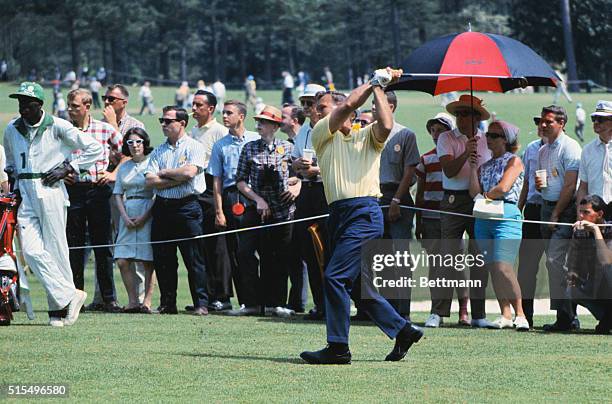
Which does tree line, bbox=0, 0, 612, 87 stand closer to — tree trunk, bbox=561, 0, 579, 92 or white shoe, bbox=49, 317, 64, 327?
tree trunk, bbox=561, 0, 579, 92

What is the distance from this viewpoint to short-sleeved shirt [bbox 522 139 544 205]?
41.6 feet

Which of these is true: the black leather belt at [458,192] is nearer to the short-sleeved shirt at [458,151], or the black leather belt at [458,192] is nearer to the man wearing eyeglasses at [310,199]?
the short-sleeved shirt at [458,151]

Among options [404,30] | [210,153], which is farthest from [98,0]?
[210,153]

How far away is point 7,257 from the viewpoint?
37.3ft

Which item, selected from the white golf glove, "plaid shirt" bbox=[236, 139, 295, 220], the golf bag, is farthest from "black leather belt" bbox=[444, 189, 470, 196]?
the golf bag

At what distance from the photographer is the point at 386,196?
12750 millimetres

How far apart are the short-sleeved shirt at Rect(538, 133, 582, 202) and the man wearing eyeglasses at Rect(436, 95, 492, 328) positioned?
0.61m

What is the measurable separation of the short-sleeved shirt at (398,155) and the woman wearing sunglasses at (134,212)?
270cm

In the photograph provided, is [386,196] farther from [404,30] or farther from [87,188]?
[404,30]

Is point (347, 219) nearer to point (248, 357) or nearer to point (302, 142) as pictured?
point (248, 357)

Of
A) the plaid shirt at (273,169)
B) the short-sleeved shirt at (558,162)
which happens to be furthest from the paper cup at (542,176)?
the plaid shirt at (273,169)

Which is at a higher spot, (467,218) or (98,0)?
(98,0)

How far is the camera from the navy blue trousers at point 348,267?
910 centimetres

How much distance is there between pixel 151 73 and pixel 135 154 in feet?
320
